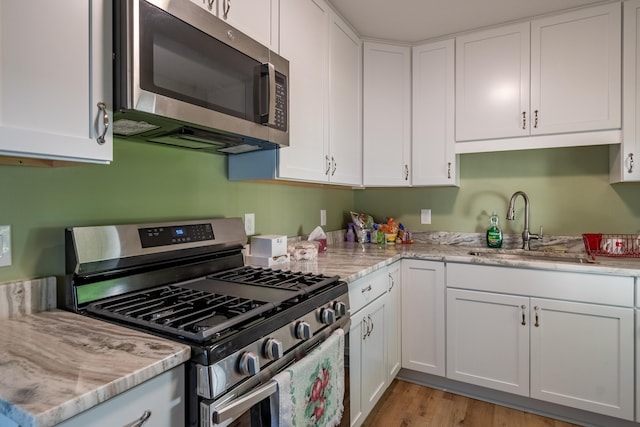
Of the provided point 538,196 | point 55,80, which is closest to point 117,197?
point 55,80

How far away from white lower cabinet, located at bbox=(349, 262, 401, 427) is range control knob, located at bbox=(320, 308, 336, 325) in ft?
1.10

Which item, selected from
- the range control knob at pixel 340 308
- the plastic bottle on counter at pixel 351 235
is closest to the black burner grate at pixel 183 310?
the range control knob at pixel 340 308

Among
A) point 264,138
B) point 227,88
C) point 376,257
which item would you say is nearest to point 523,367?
point 376,257

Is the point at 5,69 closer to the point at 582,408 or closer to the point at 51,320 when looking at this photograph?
the point at 51,320

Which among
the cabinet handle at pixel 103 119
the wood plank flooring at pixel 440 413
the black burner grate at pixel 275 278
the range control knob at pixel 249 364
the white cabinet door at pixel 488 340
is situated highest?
the cabinet handle at pixel 103 119

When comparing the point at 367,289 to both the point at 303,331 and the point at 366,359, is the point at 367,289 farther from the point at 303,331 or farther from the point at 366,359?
the point at 303,331

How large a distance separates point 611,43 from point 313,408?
2548 millimetres

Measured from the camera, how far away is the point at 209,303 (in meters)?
1.08

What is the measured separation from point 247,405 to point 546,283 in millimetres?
1786

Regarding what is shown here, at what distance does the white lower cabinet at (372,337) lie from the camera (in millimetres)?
1643

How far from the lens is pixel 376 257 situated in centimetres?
206

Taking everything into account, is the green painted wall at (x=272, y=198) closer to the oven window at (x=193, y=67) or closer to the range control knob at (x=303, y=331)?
the oven window at (x=193, y=67)

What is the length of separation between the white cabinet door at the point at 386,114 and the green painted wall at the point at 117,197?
0.88 metres

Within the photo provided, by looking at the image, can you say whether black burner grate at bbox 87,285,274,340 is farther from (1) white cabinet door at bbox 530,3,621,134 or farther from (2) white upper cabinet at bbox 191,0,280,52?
(1) white cabinet door at bbox 530,3,621,134
